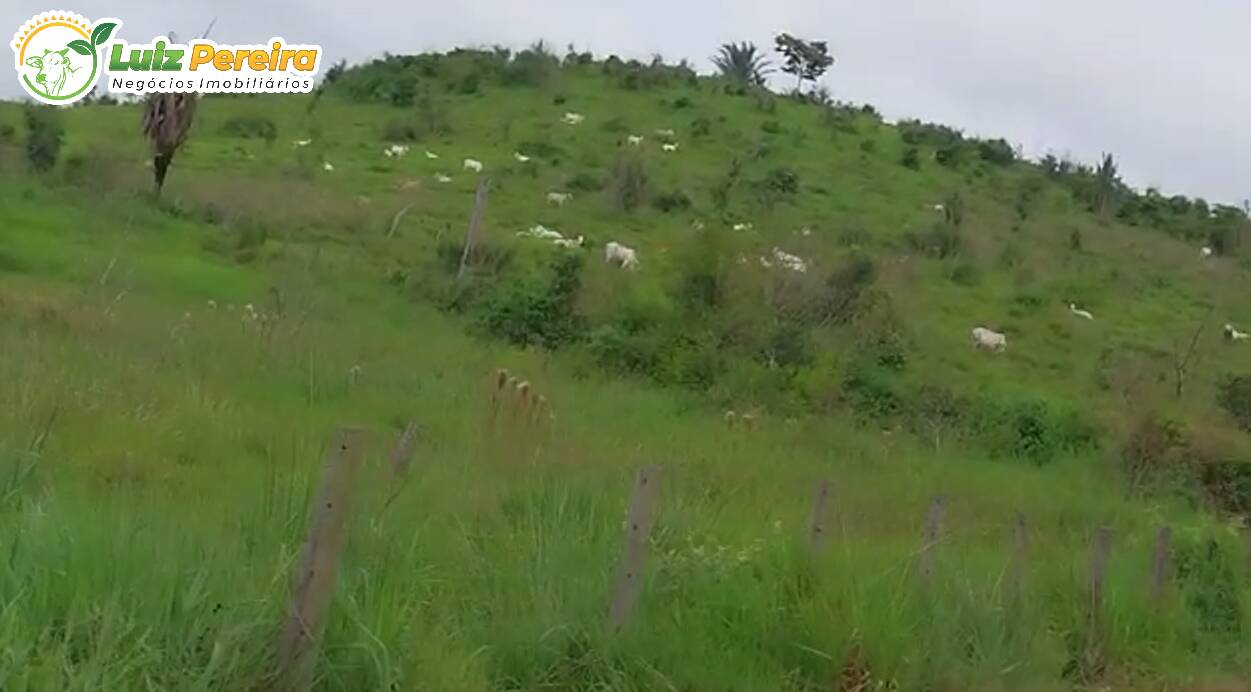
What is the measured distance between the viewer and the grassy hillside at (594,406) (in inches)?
192

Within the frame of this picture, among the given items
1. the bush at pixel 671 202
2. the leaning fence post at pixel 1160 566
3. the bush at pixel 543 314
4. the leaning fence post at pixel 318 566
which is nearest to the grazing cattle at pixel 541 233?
the bush at pixel 671 202

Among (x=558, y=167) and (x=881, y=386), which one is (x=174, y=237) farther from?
(x=558, y=167)

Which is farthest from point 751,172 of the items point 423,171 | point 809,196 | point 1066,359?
point 1066,359

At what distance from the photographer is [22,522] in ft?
13.9

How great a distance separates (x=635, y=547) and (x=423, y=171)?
24.5 meters

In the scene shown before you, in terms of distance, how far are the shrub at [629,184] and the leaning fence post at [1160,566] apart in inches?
780

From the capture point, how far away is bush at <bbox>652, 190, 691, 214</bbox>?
92.3ft

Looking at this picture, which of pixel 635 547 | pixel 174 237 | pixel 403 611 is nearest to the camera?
pixel 403 611

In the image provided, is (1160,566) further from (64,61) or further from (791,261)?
(64,61)

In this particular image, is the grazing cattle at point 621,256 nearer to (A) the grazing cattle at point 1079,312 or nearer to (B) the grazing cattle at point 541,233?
(B) the grazing cattle at point 541,233

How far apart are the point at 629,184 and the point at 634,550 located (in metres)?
22.9

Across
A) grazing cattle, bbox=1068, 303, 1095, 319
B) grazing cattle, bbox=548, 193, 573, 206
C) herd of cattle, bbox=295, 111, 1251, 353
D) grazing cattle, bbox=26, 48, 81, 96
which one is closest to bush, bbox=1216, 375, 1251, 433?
herd of cattle, bbox=295, 111, 1251, 353

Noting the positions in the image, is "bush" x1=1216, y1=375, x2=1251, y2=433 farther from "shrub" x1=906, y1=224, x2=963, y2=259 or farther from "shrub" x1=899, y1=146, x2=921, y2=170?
"shrub" x1=899, y1=146, x2=921, y2=170

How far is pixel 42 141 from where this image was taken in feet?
79.0
